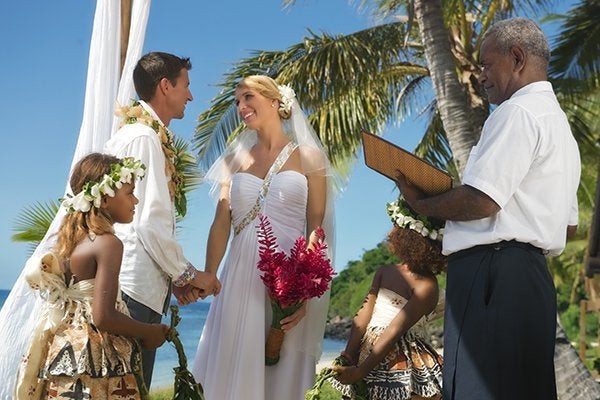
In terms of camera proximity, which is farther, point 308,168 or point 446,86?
point 446,86

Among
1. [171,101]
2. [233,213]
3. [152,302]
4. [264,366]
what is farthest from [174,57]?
[264,366]

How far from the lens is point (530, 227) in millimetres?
3412

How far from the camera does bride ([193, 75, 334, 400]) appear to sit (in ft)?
16.7

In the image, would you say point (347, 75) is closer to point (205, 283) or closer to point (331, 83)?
point (331, 83)

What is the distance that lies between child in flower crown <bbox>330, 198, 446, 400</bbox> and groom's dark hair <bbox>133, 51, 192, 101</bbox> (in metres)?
1.43

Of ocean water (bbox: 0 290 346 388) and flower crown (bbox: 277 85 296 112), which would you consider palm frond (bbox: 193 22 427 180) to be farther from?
ocean water (bbox: 0 290 346 388)

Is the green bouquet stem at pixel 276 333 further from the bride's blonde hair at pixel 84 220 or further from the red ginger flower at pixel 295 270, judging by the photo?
the bride's blonde hair at pixel 84 220

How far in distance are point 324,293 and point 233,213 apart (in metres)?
0.76

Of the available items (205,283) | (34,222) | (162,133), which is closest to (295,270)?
(205,283)

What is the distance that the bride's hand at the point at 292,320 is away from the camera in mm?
5047

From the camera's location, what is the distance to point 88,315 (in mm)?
3730

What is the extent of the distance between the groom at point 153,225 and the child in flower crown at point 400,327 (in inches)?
34.1

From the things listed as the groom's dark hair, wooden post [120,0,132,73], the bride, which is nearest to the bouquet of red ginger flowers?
the bride

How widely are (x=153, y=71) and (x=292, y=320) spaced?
1.63 metres
